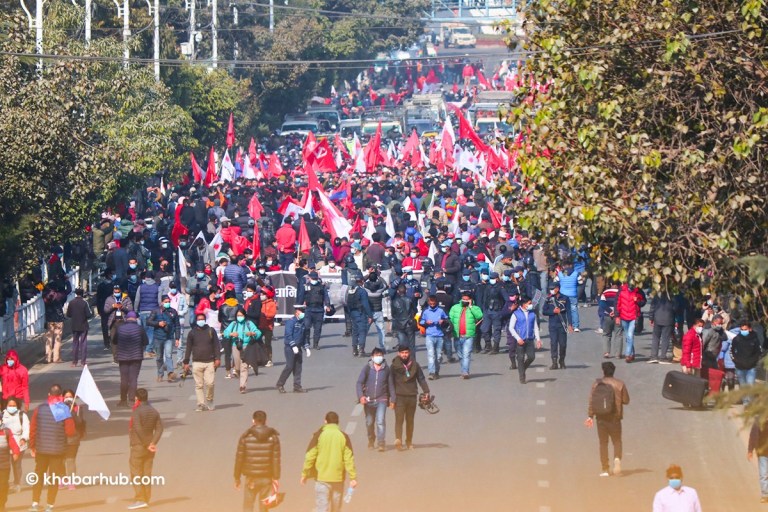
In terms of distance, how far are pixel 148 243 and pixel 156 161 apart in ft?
12.1

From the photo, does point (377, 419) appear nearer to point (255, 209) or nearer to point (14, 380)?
point (14, 380)

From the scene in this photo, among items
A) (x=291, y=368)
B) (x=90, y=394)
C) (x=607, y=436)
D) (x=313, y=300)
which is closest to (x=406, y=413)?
(x=607, y=436)

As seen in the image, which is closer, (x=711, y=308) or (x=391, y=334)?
(x=711, y=308)

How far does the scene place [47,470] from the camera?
15.9m

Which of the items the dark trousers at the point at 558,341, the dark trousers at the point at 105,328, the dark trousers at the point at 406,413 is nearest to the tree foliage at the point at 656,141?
the dark trousers at the point at 406,413

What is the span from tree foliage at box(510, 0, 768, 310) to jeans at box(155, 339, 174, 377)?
7.94 m

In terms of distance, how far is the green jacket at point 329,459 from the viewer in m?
14.7

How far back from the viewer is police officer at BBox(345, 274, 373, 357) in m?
25.9

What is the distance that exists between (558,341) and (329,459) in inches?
411

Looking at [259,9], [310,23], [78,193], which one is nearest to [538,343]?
[78,193]

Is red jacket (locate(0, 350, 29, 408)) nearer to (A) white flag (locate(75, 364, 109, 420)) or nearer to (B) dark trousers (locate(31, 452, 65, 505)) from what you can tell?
(A) white flag (locate(75, 364, 109, 420))

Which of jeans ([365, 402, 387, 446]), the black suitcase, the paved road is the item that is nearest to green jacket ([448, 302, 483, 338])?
the paved road

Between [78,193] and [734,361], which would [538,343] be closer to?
[734,361]

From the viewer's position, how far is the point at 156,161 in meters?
37.7
